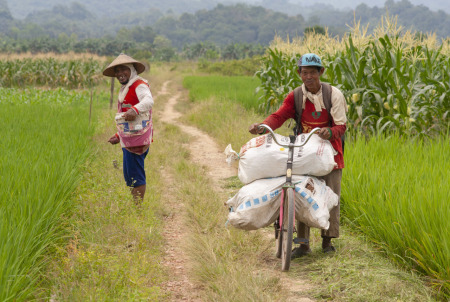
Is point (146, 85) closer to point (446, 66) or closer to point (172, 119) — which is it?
point (446, 66)

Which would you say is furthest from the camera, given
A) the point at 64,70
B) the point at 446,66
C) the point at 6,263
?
the point at 64,70

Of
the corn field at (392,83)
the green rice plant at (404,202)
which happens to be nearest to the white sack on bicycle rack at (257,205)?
the green rice plant at (404,202)

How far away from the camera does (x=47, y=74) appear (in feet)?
76.2

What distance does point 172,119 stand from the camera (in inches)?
580

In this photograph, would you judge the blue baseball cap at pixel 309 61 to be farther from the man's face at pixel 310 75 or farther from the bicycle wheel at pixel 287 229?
the bicycle wheel at pixel 287 229

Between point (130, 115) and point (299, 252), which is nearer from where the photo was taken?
point (299, 252)

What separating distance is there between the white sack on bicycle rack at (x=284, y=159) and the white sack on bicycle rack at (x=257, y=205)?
0.09 metres

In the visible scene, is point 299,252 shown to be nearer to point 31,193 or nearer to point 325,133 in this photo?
point 325,133

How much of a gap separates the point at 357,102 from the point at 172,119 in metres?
7.65

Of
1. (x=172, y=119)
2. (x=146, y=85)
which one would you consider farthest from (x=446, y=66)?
Result: (x=172, y=119)

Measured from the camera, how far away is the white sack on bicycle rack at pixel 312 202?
3801 mm

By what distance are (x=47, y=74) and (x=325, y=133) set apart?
2172 cm

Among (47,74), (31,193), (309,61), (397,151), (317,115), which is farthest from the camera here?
(47,74)

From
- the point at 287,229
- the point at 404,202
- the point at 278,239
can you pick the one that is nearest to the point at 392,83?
the point at 404,202
